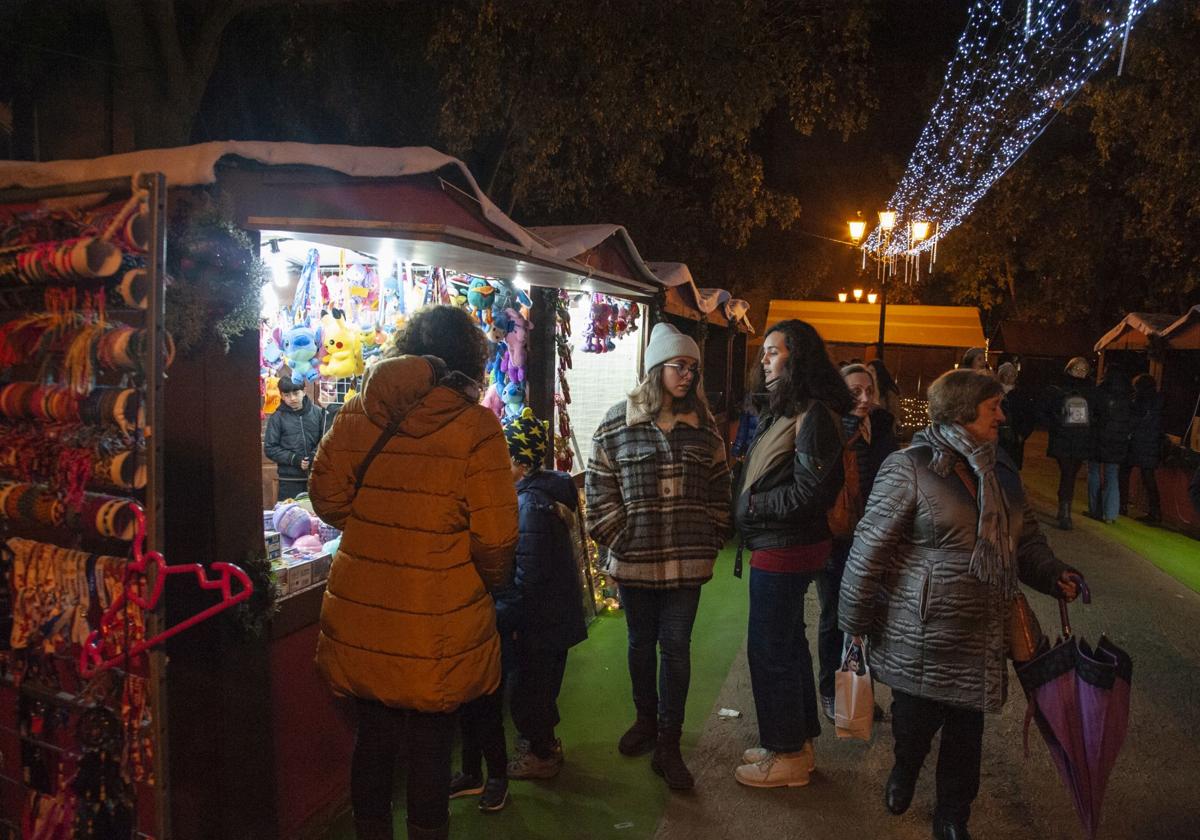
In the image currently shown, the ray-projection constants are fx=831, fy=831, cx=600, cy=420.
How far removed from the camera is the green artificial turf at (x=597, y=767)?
3494mm

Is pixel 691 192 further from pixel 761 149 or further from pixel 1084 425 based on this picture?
pixel 1084 425

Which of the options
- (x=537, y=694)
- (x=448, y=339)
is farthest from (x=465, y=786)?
(x=448, y=339)

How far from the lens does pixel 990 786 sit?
3.90m

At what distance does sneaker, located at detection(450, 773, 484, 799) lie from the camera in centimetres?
368

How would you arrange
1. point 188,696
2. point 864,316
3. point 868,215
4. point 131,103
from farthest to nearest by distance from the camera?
point 868,215, point 864,316, point 131,103, point 188,696

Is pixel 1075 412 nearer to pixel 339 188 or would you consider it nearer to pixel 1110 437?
pixel 1110 437

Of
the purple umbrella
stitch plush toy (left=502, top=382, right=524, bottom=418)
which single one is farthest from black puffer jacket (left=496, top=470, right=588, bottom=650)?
the purple umbrella

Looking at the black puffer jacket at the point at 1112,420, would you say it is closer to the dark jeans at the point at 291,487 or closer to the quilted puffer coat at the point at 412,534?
the dark jeans at the point at 291,487

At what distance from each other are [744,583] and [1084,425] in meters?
5.42

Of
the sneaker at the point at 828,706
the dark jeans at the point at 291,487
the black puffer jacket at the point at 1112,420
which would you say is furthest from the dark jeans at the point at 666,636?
the black puffer jacket at the point at 1112,420

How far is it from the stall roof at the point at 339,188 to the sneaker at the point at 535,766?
2317 millimetres

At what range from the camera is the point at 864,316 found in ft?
57.9

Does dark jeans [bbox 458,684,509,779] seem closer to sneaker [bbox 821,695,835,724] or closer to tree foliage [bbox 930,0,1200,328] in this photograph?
sneaker [bbox 821,695,835,724]

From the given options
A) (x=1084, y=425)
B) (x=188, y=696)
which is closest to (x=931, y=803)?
(x=188, y=696)
